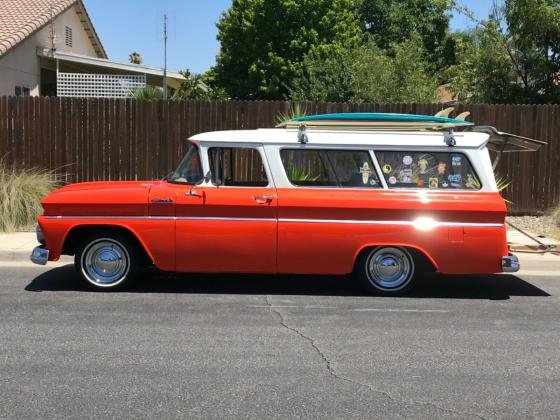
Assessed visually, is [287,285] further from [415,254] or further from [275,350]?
[275,350]

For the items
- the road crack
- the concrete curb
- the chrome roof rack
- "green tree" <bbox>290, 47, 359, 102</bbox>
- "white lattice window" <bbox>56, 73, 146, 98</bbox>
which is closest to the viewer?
the road crack

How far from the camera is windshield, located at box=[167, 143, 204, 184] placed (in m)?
7.27

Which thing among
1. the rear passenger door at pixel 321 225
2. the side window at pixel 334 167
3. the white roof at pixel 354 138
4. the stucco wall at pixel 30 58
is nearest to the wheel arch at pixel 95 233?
the white roof at pixel 354 138

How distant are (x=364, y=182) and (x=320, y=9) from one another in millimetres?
28257

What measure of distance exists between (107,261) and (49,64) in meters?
16.4

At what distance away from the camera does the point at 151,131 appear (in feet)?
42.0

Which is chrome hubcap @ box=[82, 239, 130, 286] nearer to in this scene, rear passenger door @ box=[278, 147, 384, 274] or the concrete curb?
rear passenger door @ box=[278, 147, 384, 274]

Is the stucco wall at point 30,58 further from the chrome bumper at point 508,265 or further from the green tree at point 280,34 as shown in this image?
the chrome bumper at point 508,265

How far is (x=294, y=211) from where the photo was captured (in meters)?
7.08

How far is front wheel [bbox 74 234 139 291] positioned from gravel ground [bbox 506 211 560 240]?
7308 millimetres

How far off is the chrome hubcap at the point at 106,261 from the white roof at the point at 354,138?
5.02 ft

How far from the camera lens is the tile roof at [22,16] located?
18.2 m

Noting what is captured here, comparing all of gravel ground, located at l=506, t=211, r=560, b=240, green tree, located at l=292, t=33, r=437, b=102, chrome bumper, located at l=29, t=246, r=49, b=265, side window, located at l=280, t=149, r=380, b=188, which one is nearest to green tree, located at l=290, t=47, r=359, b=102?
green tree, located at l=292, t=33, r=437, b=102

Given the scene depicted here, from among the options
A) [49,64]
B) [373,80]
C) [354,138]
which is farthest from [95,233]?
[49,64]
